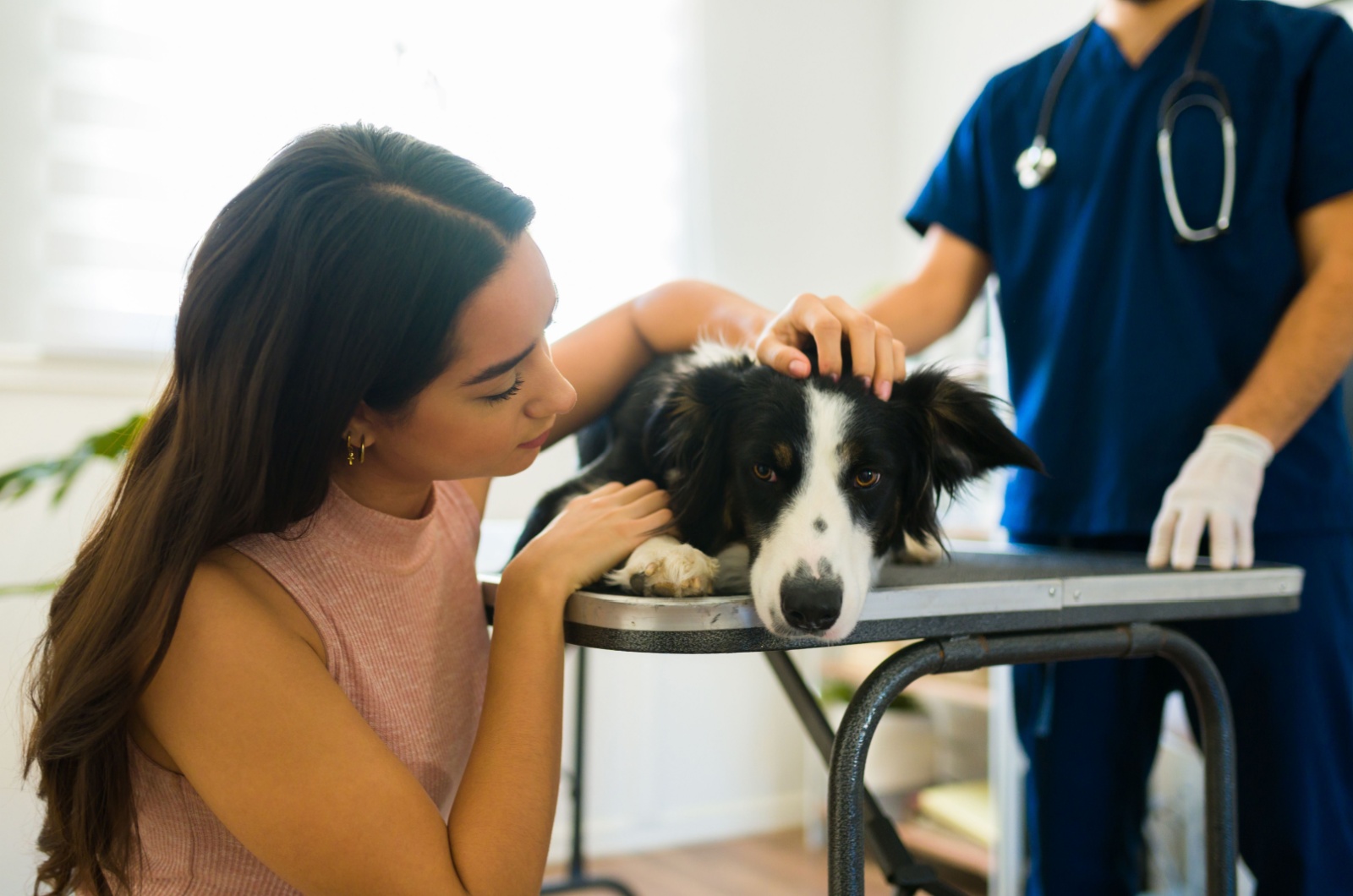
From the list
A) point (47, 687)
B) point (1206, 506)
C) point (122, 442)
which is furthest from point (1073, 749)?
point (122, 442)

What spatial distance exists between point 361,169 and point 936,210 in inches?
42.7

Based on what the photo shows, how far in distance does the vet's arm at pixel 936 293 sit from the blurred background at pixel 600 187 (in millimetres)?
521

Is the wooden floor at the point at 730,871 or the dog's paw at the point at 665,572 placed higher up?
the dog's paw at the point at 665,572

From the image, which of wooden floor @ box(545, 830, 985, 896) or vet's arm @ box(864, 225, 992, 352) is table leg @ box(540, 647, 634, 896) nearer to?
wooden floor @ box(545, 830, 985, 896)

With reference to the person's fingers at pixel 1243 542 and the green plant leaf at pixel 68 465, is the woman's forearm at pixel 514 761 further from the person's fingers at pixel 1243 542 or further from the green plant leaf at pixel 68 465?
the green plant leaf at pixel 68 465

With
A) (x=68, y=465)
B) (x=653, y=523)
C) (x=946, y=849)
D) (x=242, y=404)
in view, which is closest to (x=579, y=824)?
(x=946, y=849)

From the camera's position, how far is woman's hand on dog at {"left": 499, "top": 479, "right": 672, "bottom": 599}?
0.90 metres

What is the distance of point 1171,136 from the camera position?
1.40m

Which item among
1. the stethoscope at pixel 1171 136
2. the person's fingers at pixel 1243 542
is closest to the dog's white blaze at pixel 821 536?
the person's fingers at pixel 1243 542

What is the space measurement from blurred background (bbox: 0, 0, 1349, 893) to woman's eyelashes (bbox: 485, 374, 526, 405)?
133 centimetres

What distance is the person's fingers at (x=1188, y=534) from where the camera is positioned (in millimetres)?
1130

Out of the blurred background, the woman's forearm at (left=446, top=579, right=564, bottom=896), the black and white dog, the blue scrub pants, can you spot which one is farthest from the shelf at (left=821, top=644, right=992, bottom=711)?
the woman's forearm at (left=446, top=579, right=564, bottom=896)

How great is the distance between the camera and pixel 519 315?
906 millimetres

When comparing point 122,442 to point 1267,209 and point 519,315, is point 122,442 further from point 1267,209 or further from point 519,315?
point 1267,209
